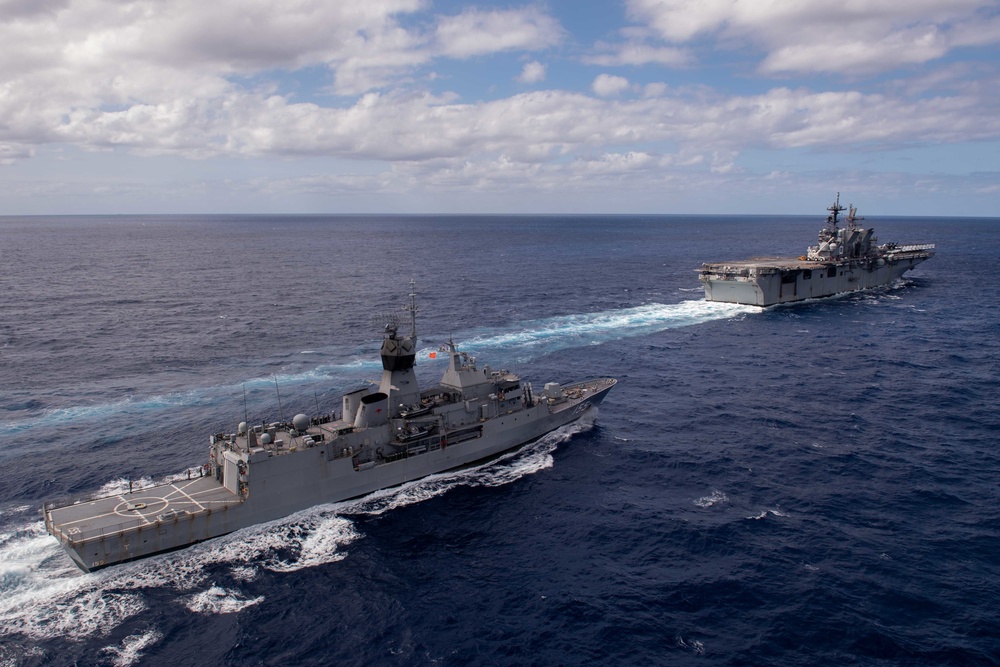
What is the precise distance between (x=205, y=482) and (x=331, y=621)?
15.3 metres

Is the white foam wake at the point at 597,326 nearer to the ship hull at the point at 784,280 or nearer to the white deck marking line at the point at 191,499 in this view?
the ship hull at the point at 784,280

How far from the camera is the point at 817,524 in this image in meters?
36.4

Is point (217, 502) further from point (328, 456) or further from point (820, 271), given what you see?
point (820, 271)

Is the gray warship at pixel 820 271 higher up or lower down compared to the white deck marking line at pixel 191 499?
higher up

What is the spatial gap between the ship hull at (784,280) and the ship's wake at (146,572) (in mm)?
77144

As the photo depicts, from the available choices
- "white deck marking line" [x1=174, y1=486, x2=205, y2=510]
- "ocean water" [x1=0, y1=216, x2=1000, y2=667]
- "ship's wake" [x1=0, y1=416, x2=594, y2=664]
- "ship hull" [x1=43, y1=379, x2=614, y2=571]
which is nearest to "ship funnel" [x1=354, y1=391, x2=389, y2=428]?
"ship hull" [x1=43, y1=379, x2=614, y2=571]

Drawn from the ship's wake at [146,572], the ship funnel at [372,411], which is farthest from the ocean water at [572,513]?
the ship funnel at [372,411]

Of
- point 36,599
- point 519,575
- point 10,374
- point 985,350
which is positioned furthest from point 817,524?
point 10,374

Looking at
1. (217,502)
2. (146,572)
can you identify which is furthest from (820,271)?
(146,572)

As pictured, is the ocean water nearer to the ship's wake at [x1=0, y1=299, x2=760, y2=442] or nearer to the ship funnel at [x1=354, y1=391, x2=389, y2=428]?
the ship's wake at [x1=0, y1=299, x2=760, y2=442]

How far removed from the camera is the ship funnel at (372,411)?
139ft

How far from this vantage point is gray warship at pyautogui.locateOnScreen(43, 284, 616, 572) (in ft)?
114

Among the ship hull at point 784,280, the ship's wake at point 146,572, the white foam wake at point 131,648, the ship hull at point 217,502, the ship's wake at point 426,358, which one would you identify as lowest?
the white foam wake at point 131,648

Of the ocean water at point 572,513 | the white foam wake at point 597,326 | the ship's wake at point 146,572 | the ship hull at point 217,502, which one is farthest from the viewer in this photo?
the white foam wake at point 597,326
